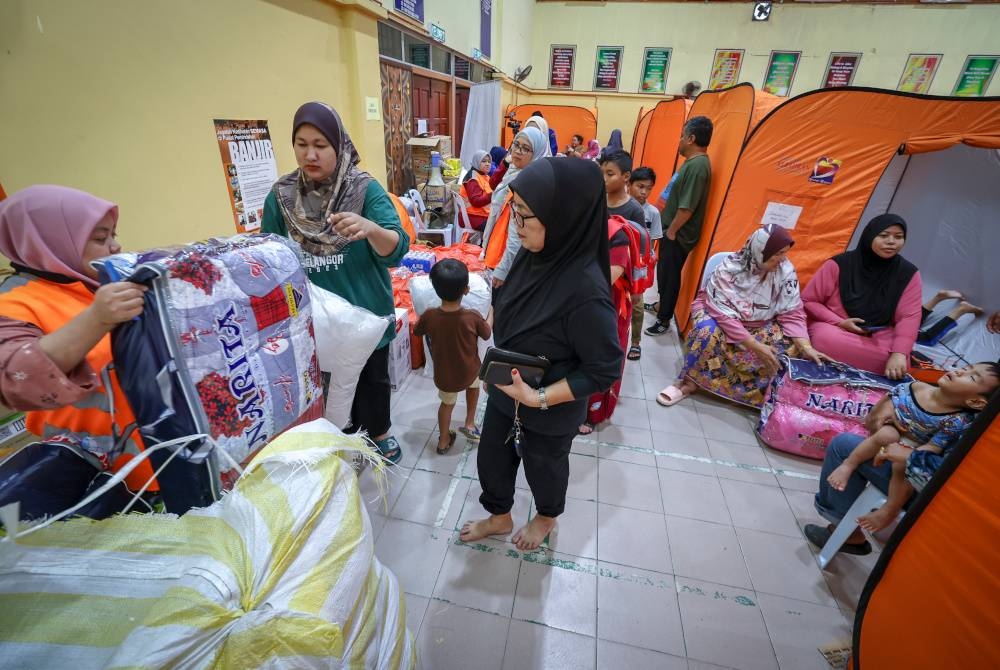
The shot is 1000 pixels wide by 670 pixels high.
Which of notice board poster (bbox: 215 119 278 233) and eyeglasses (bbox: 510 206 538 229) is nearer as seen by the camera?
eyeglasses (bbox: 510 206 538 229)

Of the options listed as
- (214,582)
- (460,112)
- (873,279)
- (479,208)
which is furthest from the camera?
(460,112)

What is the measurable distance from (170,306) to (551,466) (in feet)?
4.11

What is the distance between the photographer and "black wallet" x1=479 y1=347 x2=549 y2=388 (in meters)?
1.30

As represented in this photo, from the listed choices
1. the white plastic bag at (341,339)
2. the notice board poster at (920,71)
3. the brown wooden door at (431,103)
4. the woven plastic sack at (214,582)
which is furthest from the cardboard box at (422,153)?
the notice board poster at (920,71)

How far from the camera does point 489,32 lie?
6988 mm

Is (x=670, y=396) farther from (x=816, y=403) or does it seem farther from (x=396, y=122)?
(x=396, y=122)

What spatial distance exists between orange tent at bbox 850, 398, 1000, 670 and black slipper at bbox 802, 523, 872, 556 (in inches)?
30.2

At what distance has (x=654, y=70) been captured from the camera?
10.1m

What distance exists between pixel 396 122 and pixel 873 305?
429 cm

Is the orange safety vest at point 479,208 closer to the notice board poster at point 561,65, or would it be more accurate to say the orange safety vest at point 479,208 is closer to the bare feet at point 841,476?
the bare feet at point 841,476

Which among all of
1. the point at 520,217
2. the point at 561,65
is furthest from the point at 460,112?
the point at 520,217

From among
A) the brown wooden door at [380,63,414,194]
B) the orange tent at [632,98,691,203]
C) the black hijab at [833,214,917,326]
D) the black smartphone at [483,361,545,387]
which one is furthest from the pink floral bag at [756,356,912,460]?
the orange tent at [632,98,691,203]

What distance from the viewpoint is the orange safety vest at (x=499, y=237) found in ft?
7.90

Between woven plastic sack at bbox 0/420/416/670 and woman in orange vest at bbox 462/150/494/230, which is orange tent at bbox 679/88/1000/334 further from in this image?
woven plastic sack at bbox 0/420/416/670
